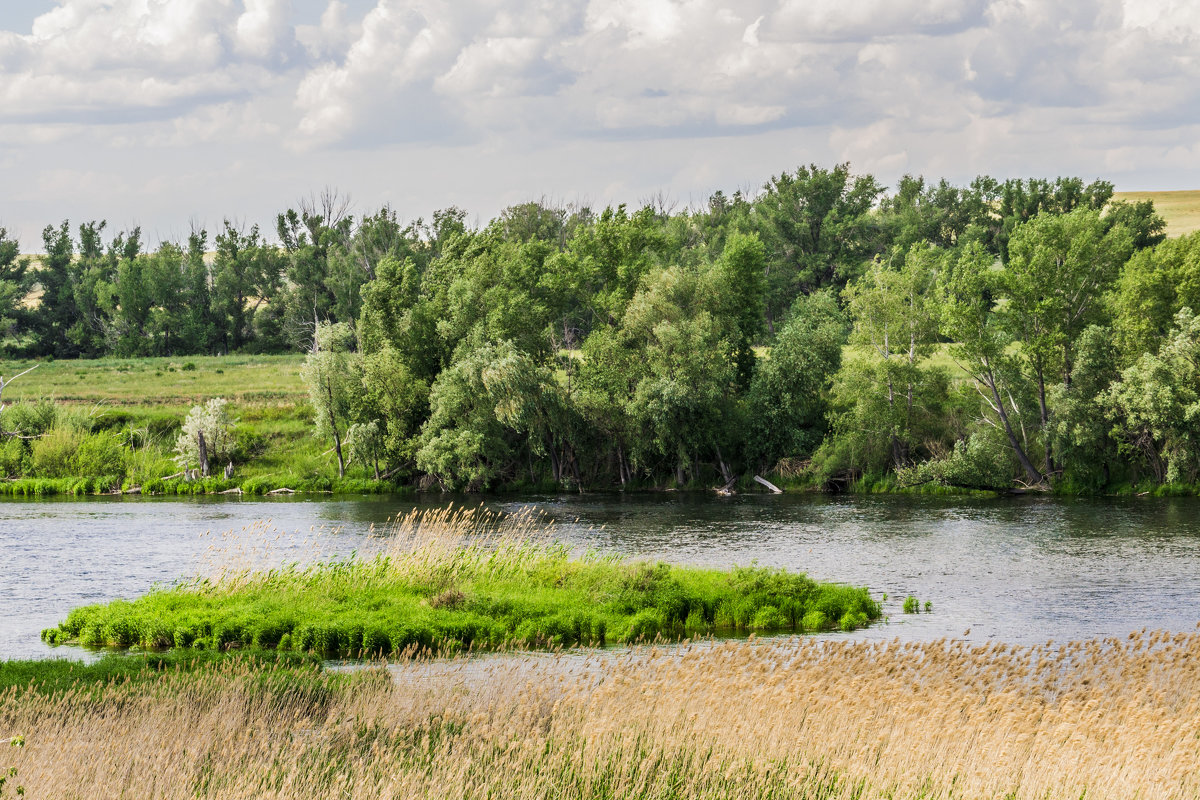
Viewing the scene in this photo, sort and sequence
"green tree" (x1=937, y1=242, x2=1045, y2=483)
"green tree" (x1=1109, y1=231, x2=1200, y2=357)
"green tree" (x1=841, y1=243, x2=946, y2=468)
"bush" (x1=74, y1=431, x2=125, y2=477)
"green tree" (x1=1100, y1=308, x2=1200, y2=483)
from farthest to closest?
"bush" (x1=74, y1=431, x2=125, y2=477) → "green tree" (x1=841, y1=243, x2=946, y2=468) → "green tree" (x1=937, y1=242, x2=1045, y2=483) → "green tree" (x1=1109, y1=231, x2=1200, y2=357) → "green tree" (x1=1100, y1=308, x2=1200, y2=483)

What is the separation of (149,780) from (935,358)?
3453 inches

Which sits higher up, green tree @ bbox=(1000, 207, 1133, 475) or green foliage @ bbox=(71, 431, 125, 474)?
green tree @ bbox=(1000, 207, 1133, 475)

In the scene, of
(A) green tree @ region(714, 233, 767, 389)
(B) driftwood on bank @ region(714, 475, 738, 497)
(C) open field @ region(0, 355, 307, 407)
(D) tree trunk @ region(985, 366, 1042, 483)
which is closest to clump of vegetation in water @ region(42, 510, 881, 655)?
(B) driftwood on bank @ region(714, 475, 738, 497)

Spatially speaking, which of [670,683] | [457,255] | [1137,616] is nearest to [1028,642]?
[1137,616]

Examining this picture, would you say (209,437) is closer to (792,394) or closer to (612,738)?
(792,394)

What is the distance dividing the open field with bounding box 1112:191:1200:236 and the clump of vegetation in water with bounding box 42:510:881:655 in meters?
135

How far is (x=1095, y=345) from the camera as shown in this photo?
6359 centimetres

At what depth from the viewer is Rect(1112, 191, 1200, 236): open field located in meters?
151

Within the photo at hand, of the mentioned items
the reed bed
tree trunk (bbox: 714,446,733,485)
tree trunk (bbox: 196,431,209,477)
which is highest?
the reed bed

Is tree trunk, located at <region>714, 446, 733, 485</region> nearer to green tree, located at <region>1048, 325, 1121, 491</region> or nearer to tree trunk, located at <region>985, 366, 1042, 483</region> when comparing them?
tree trunk, located at <region>985, 366, 1042, 483</region>

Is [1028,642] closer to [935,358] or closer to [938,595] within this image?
[938,595]

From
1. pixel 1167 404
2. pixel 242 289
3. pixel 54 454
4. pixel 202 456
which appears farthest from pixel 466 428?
pixel 242 289

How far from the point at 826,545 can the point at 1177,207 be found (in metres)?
151

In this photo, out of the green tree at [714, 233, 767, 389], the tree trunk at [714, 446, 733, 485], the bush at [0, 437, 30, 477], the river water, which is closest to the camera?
the river water
